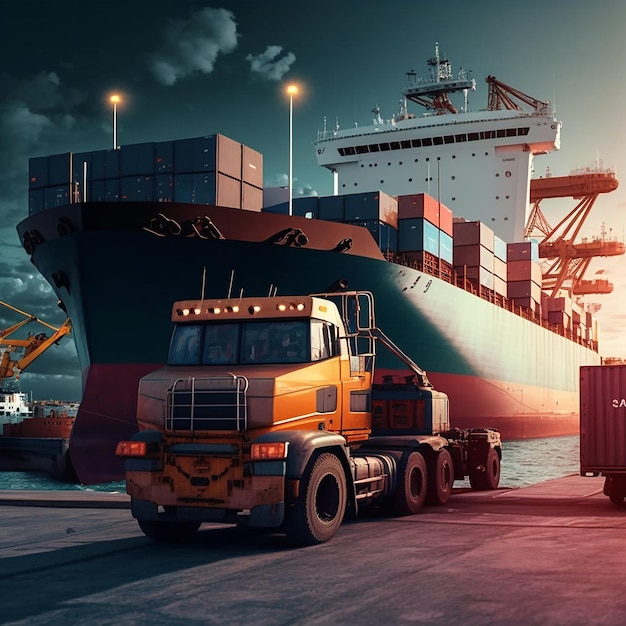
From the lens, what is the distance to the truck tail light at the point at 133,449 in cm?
957

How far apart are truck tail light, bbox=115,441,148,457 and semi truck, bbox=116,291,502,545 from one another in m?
0.01

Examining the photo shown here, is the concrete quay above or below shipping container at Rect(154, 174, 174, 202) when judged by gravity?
below

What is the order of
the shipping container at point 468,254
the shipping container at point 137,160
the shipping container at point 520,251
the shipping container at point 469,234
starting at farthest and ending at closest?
the shipping container at point 520,251, the shipping container at point 468,254, the shipping container at point 469,234, the shipping container at point 137,160

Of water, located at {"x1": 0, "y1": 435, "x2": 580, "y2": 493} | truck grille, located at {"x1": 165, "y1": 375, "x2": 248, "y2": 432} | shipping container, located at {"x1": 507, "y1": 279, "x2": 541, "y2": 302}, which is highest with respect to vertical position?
shipping container, located at {"x1": 507, "y1": 279, "x2": 541, "y2": 302}

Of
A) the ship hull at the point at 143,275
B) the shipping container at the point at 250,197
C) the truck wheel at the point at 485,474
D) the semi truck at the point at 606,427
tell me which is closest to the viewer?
the semi truck at the point at 606,427

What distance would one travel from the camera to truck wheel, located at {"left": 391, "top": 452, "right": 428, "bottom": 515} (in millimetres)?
12250

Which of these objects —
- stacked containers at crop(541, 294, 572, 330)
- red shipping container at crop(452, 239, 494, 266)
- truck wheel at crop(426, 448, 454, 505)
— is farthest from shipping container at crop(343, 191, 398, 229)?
stacked containers at crop(541, 294, 572, 330)

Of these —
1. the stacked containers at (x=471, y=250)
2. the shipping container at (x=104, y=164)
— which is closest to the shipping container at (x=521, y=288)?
the stacked containers at (x=471, y=250)

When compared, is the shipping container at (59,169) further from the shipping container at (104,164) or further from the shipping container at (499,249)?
the shipping container at (499,249)

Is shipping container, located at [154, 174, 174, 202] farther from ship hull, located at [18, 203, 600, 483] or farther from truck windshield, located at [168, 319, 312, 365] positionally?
truck windshield, located at [168, 319, 312, 365]

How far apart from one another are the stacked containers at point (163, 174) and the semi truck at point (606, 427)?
13187 millimetres

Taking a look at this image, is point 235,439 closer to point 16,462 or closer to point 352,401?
point 352,401

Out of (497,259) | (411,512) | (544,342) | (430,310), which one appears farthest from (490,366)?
(411,512)

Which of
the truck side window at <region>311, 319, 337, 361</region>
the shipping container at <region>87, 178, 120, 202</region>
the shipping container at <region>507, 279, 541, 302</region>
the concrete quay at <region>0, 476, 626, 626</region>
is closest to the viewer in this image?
the concrete quay at <region>0, 476, 626, 626</region>
